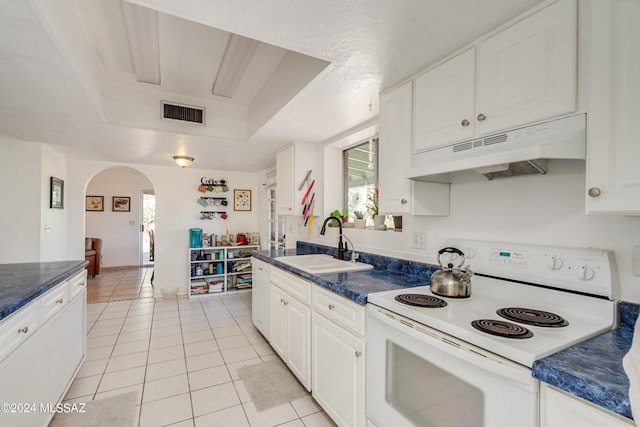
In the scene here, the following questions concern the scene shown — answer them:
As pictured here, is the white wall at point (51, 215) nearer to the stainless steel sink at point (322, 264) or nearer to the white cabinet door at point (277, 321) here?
the white cabinet door at point (277, 321)

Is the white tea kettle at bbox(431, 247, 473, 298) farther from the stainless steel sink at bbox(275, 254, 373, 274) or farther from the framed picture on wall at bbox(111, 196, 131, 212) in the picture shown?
the framed picture on wall at bbox(111, 196, 131, 212)

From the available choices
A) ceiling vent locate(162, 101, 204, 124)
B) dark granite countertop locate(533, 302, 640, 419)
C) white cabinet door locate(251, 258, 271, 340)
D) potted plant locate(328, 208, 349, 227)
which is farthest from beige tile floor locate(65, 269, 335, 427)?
ceiling vent locate(162, 101, 204, 124)

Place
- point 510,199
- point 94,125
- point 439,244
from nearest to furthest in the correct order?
point 510,199 → point 439,244 → point 94,125

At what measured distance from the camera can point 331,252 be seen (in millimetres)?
3006

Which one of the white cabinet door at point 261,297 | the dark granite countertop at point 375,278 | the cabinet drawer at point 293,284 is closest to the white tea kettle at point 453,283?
the dark granite countertop at point 375,278

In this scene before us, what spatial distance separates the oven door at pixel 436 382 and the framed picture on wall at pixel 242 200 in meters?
4.31

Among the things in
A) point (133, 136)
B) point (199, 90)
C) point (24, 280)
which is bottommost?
point (24, 280)

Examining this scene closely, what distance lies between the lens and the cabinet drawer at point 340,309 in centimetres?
153

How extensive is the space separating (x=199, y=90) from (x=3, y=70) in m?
1.37

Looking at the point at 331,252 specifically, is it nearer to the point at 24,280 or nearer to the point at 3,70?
the point at 24,280

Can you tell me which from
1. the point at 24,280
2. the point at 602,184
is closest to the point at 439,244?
the point at 602,184

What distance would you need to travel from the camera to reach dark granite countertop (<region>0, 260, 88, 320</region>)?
133 cm

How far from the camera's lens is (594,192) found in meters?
0.96

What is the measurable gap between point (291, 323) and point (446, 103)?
6.13 feet
